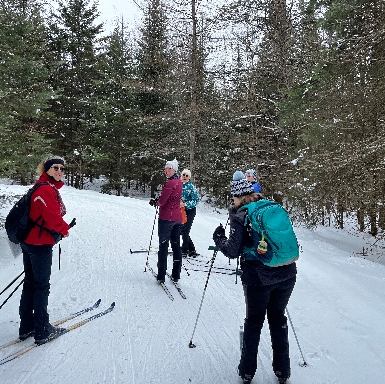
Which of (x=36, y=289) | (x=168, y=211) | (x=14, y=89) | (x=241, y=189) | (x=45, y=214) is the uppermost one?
(x=14, y=89)

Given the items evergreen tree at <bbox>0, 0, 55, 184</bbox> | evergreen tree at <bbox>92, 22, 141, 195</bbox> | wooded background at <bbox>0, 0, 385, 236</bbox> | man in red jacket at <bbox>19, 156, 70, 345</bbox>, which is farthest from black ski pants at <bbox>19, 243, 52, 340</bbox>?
evergreen tree at <bbox>92, 22, 141, 195</bbox>

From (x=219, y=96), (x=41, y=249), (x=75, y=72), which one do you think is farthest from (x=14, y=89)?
(x=75, y=72)

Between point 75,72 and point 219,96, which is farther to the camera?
point 75,72

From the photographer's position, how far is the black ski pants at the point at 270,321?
316 cm

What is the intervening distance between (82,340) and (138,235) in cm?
616

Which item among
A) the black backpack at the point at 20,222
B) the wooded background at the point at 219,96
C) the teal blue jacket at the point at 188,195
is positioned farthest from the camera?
the wooded background at the point at 219,96

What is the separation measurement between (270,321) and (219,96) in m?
16.1

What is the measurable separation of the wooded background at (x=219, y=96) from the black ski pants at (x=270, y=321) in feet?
17.0

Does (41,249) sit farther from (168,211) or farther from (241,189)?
(168,211)

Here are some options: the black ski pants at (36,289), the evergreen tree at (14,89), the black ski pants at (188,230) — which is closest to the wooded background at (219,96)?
the evergreen tree at (14,89)

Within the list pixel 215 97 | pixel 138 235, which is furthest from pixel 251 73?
pixel 138 235

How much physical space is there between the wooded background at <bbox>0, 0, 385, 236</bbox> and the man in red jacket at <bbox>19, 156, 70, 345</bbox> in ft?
16.8

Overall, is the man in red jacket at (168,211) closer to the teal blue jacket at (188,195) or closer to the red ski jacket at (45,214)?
the teal blue jacket at (188,195)

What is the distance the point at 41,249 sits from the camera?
12.6 feet
